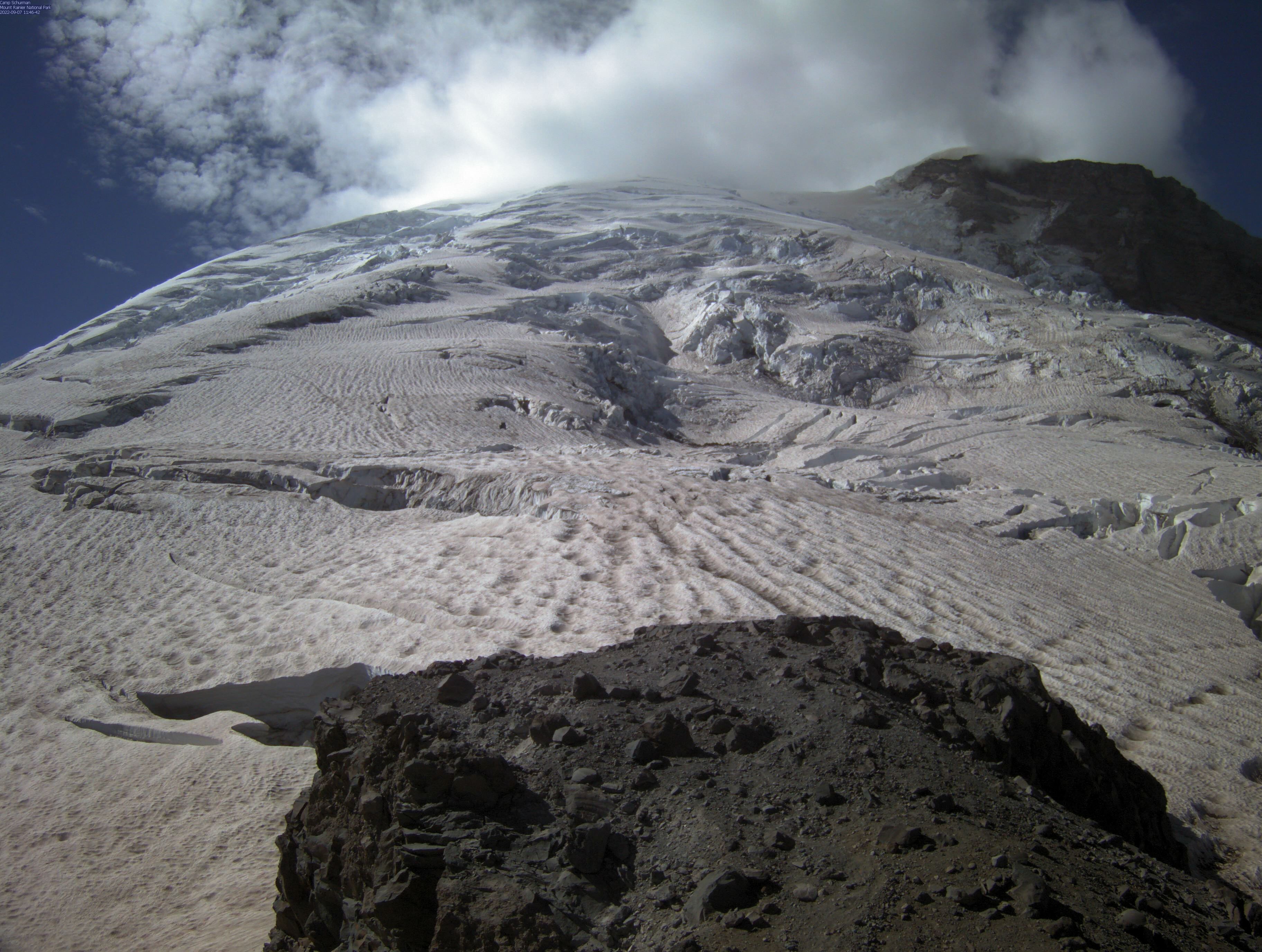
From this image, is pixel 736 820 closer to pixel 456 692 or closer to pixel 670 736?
→ pixel 670 736

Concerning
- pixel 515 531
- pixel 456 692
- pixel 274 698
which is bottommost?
pixel 274 698

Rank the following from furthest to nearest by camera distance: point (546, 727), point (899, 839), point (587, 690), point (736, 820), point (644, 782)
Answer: point (587, 690) → point (546, 727) → point (644, 782) → point (736, 820) → point (899, 839)

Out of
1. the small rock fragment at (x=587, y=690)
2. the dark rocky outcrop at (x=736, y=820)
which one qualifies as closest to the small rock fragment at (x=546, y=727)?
the dark rocky outcrop at (x=736, y=820)

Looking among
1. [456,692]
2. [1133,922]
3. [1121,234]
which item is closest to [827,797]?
[1133,922]

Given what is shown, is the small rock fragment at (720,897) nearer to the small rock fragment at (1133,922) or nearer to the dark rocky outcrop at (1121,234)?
the small rock fragment at (1133,922)

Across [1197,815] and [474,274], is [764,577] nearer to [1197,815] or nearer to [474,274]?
[1197,815]

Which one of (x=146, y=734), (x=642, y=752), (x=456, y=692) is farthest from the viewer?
(x=146, y=734)

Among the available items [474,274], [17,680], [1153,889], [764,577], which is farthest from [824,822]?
[474,274]
